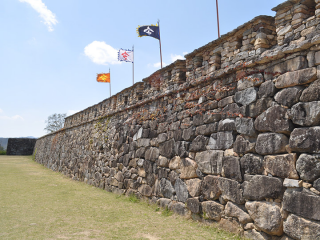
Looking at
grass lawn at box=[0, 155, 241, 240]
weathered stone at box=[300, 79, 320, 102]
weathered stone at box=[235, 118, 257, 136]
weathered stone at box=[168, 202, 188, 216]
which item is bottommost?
grass lawn at box=[0, 155, 241, 240]

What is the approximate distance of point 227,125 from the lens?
4812mm

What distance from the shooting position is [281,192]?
374 centimetres

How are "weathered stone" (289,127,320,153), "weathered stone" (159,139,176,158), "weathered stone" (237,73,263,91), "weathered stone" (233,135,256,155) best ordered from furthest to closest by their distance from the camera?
"weathered stone" (159,139,176,158) < "weathered stone" (237,73,263,91) < "weathered stone" (233,135,256,155) < "weathered stone" (289,127,320,153)

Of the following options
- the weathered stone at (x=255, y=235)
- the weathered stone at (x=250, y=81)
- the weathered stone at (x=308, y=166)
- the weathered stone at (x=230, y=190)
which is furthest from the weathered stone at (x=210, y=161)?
the weathered stone at (x=308, y=166)

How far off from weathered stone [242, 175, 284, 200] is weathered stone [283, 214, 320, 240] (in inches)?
13.7

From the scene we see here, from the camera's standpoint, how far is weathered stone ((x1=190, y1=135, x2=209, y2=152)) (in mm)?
5303

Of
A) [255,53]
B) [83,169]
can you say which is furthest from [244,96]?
[83,169]

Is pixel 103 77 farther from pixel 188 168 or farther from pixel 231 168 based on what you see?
pixel 231 168

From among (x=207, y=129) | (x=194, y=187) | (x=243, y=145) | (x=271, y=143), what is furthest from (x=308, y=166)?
(x=194, y=187)

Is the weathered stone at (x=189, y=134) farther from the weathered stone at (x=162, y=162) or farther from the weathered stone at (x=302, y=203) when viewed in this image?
the weathered stone at (x=302, y=203)

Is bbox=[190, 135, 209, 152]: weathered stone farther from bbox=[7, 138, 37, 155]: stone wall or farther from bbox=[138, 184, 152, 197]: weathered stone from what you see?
bbox=[7, 138, 37, 155]: stone wall

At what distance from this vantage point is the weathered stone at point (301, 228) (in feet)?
10.7

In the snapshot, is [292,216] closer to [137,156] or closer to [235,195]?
[235,195]

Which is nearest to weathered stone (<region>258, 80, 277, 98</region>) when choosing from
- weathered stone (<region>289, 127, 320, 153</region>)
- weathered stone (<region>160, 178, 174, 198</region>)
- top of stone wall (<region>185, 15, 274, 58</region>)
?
weathered stone (<region>289, 127, 320, 153</region>)
